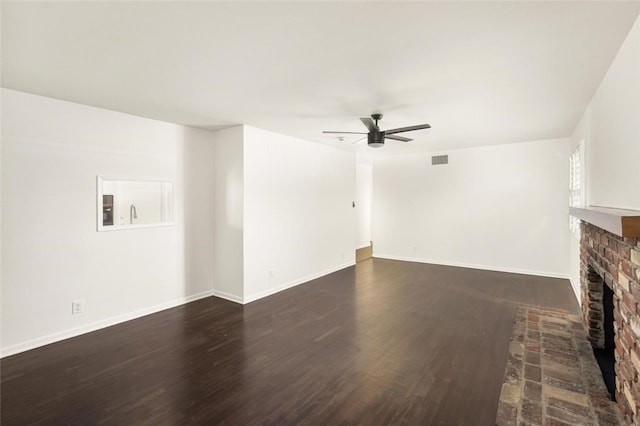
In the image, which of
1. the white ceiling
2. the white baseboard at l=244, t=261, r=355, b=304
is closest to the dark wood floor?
the white baseboard at l=244, t=261, r=355, b=304

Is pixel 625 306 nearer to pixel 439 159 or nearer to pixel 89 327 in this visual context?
pixel 89 327

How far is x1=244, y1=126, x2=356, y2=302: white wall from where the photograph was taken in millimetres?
4523

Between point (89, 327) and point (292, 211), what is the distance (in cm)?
304

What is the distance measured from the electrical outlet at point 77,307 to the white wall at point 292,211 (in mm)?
1850

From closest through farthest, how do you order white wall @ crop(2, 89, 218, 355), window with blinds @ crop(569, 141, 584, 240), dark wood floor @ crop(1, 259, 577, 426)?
dark wood floor @ crop(1, 259, 577, 426), white wall @ crop(2, 89, 218, 355), window with blinds @ crop(569, 141, 584, 240)

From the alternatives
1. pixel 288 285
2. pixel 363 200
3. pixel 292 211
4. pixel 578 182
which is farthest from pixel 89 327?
pixel 578 182

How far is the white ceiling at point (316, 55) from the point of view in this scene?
176cm

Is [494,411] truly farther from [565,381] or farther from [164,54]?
[164,54]

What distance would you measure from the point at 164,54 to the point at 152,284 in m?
2.97

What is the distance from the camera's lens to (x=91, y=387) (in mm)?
2477

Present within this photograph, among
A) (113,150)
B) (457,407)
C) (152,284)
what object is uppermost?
(113,150)

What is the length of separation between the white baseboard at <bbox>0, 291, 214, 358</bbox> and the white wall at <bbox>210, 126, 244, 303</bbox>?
0.53m

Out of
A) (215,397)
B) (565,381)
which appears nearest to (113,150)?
(215,397)

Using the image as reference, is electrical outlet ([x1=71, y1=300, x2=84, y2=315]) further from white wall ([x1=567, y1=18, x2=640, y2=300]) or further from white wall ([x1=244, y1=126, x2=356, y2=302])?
white wall ([x1=567, y1=18, x2=640, y2=300])
